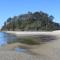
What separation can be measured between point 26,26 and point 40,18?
29.5ft

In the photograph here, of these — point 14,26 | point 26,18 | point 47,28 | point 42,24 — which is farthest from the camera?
point 14,26

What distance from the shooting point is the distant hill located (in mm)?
102188

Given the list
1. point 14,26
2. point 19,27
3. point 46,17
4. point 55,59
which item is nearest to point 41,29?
point 46,17

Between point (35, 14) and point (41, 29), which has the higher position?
point (35, 14)

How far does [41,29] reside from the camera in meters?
99.9

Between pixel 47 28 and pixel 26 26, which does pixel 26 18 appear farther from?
pixel 47 28

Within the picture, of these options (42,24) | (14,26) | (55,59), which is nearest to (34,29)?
(42,24)

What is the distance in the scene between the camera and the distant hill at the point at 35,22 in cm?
10219

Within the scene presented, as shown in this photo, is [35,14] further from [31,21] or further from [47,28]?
[47,28]

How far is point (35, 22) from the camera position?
4168 inches

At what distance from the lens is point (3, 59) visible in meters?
11.6

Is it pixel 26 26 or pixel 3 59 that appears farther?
pixel 26 26

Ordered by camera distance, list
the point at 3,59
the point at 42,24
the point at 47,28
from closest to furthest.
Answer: the point at 3,59 < the point at 47,28 < the point at 42,24

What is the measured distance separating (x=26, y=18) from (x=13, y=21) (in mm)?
12293
